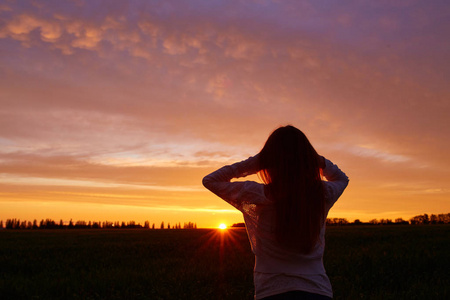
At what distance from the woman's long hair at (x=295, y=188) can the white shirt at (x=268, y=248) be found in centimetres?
8

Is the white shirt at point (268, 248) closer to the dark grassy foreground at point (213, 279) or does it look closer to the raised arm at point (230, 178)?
the raised arm at point (230, 178)

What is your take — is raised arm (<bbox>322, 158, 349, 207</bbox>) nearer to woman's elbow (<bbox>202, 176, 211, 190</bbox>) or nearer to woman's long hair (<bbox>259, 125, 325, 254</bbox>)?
woman's long hair (<bbox>259, 125, 325, 254</bbox>)

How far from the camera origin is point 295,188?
2.72 meters

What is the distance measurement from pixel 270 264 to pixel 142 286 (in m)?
9.01

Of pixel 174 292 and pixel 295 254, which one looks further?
pixel 174 292

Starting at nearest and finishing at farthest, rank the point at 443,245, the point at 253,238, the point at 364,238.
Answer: the point at 253,238 → the point at 443,245 → the point at 364,238

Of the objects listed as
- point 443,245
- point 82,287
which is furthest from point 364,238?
point 82,287

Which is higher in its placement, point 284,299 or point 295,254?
point 295,254

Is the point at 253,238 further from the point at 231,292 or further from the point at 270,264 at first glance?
the point at 231,292

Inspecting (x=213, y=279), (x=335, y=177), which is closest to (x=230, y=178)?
(x=335, y=177)

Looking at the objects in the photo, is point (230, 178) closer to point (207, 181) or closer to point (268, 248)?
point (207, 181)

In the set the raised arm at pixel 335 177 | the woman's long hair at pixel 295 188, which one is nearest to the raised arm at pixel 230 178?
the woman's long hair at pixel 295 188

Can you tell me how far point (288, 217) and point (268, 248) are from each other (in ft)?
1.00

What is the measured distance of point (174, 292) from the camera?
1014 cm
